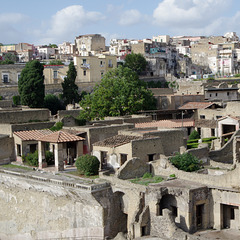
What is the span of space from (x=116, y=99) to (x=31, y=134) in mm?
11742

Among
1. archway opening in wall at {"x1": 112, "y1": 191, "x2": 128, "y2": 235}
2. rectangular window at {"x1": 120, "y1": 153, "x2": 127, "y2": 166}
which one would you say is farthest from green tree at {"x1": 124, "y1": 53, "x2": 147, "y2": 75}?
archway opening in wall at {"x1": 112, "y1": 191, "x2": 128, "y2": 235}

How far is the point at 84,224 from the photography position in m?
21.5

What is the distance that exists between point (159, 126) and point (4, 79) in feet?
93.5

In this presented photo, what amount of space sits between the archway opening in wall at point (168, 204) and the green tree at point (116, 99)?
18.1 metres

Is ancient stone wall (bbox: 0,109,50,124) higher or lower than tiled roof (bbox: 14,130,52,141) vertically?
higher

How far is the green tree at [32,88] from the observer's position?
1788 inches

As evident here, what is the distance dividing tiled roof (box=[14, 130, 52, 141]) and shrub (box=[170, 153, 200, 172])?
853 centimetres

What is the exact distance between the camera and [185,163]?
77.5 feet

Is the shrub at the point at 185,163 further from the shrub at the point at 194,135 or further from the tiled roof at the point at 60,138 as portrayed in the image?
the shrub at the point at 194,135

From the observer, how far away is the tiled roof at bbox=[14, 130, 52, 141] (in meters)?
28.0

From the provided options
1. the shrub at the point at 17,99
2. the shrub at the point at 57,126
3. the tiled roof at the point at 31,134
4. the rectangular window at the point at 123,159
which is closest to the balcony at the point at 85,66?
the shrub at the point at 17,99

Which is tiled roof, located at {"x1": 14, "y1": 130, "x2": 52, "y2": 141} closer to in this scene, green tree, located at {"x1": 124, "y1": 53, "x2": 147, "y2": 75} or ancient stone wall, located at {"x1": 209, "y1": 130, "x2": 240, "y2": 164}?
ancient stone wall, located at {"x1": 209, "y1": 130, "x2": 240, "y2": 164}

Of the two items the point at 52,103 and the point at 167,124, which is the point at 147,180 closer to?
the point at 167,124

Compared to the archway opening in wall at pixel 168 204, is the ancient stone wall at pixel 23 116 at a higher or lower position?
higher
